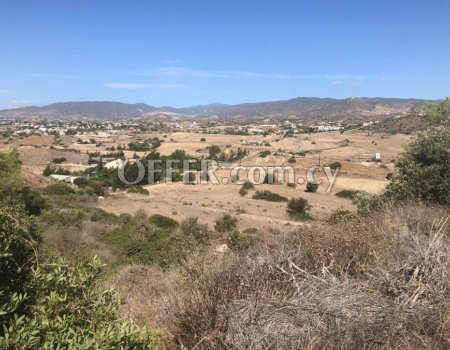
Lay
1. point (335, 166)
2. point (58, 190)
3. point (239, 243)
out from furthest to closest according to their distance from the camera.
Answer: point (335, 166)
point (58, 190)
point (239, 243)

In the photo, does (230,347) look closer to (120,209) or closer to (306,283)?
(306,283)

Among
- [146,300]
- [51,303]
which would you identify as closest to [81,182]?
[146,300]

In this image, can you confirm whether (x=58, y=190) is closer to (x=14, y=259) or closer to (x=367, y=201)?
(x=367, y=201)

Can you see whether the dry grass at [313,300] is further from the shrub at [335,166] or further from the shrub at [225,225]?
the shrub at [335,166]

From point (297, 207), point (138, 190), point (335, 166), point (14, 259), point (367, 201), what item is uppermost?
point (14, 259)

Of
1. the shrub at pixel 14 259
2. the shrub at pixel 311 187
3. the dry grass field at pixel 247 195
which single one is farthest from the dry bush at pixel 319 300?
the shrub at pixel 311 187

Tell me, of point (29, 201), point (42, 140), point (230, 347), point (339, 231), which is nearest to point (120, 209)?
point (29, 201)

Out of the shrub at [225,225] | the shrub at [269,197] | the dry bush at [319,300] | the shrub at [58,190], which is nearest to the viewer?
the dry bush at [319,300]
